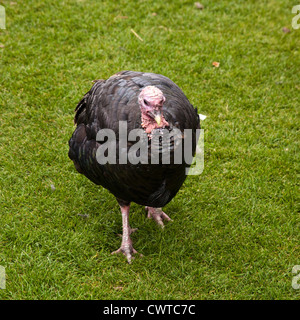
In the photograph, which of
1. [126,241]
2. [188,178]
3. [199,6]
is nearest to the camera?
[126,241]

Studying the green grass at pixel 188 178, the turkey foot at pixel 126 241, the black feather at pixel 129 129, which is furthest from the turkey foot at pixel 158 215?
the black feather at pixel 129 129

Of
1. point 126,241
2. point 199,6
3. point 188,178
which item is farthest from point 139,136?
point 199,6

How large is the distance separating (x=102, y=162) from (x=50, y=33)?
3437 millimetres

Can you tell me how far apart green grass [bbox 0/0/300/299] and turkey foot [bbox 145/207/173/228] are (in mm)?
87

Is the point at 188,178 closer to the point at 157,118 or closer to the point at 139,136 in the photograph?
the point at 139,136

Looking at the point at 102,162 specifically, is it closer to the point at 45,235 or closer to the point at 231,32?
the point at 45,235

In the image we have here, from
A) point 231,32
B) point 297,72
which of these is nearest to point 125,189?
point 297,72

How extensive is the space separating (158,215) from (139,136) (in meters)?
1.26

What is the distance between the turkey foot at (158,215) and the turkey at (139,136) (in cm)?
36

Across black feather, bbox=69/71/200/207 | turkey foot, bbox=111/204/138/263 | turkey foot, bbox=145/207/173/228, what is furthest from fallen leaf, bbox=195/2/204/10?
turkey foot, bbox=111/204/138/263

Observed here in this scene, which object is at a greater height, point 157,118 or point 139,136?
point 157,118

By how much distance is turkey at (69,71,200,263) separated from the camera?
293 centimetres

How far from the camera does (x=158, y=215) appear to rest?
4035mm

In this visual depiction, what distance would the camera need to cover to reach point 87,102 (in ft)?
12.3
